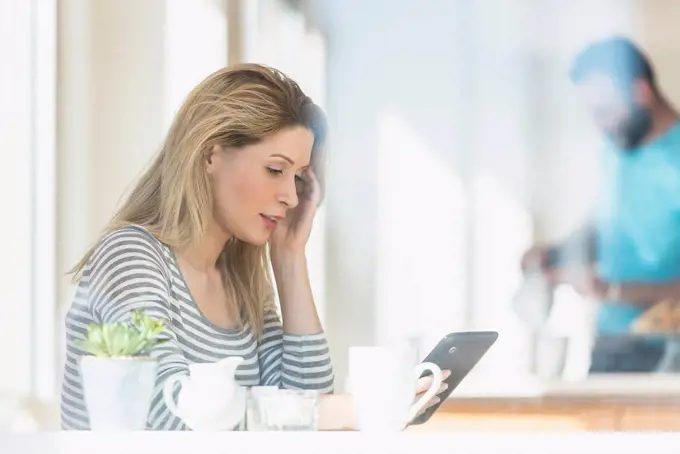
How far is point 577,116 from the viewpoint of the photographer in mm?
1658

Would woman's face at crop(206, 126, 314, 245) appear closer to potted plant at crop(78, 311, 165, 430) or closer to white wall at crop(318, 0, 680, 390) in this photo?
white wall at crop(318, 0, 680, 390)

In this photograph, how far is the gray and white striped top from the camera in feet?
5.03

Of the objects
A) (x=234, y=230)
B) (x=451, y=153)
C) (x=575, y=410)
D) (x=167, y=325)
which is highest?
(x=451, y=153)

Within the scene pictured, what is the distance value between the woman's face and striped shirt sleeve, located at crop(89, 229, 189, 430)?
109mm

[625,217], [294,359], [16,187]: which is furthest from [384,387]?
[16,187]

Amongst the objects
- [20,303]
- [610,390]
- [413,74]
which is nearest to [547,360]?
[610,390]

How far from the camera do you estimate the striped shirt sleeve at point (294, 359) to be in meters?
1.58

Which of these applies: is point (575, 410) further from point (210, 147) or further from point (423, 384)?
point (210, 147)

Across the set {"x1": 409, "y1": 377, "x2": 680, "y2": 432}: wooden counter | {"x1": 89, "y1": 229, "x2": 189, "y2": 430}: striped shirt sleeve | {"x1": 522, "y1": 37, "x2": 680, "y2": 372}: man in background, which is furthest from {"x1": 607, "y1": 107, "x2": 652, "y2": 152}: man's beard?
{"x1": 89, "y1": 229, "x2": 189, "y2": 430}: striped shirt sleeve

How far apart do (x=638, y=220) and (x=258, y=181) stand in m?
0.53

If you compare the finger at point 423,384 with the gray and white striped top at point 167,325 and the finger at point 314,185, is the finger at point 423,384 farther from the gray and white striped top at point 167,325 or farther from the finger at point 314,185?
the finger at point 314,185

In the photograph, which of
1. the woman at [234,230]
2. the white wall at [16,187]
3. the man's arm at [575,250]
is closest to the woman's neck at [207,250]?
the woman at [234,230]

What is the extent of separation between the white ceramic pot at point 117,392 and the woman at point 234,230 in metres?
0.18

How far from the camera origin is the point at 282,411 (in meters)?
1.41
